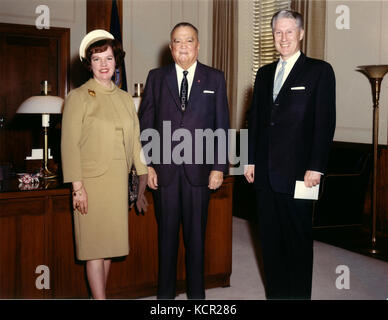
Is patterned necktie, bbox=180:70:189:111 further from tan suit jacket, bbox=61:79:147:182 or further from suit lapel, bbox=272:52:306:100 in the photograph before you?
suit lapel, bbox=272:52:306:100

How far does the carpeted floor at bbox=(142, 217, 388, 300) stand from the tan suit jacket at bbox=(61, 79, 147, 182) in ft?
4.30

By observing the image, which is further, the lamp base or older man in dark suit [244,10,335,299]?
the lamp base

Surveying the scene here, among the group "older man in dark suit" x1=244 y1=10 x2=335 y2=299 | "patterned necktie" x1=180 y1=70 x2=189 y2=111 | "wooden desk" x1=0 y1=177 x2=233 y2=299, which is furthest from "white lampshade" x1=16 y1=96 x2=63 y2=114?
"older man in dark suit" x1=244 y1=10 x2=335 y2=299

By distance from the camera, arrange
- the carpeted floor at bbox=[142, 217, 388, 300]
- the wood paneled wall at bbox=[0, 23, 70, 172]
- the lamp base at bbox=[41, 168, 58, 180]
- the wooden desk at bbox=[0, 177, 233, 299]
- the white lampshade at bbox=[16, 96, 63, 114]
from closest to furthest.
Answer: the wooden desk at bbox=[0, 177, 233, 299], the white lampshade at bbox=[16, 96, 63, 114], the lamp base at bbox=[41, 168, 58, 180], the carpeted floor at bbox=[142, 217, 388, 300], the wood paneled wall at bbox=[0, 23, 70, 172]

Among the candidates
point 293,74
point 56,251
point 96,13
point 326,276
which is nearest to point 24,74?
point 96,13

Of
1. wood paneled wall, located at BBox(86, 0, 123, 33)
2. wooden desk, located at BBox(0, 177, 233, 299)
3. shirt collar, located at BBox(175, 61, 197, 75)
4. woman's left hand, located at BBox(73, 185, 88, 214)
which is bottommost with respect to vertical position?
wooden desk, located at BBox(0, 177, 233, 299)

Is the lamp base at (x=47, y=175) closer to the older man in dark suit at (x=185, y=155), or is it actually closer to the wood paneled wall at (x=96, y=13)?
the older man in dark suit at (x=185, y=155)

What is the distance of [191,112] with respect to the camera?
104 inches

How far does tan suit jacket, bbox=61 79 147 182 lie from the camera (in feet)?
7.98

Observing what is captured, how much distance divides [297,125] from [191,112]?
1.98 ft

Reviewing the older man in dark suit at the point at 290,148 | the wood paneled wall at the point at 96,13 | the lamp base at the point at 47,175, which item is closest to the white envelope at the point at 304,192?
the older man in dark suit at the point at 290,148

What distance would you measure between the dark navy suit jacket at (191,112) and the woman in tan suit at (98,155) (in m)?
0.17

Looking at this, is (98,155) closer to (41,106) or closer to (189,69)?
(189,69)
